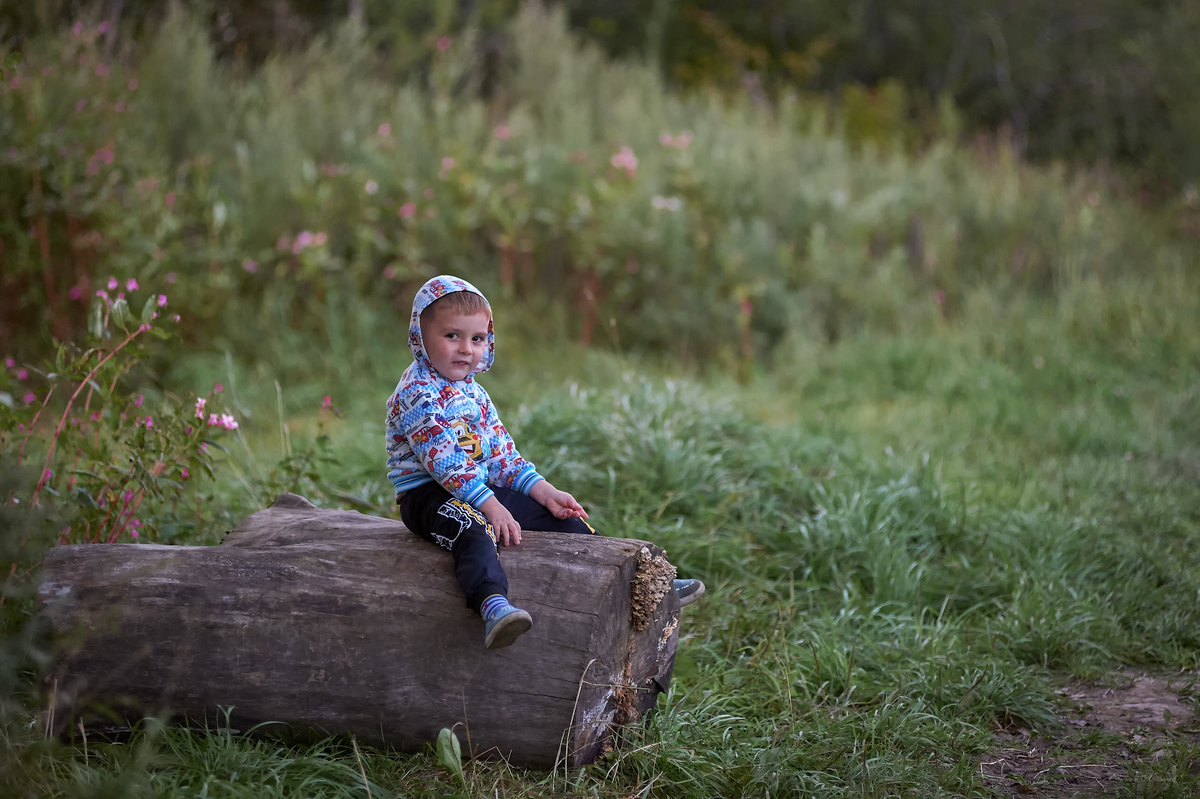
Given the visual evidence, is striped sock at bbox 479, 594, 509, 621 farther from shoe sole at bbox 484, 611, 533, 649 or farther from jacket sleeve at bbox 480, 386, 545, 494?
jacket sleeve at bbox 480, 386, 545, 494

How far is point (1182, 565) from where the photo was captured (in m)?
4.47

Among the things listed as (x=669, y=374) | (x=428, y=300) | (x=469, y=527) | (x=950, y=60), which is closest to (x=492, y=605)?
(x=469, y=527)

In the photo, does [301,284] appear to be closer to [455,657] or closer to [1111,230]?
[455,657]

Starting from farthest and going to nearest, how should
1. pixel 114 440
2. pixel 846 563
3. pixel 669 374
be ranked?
1. pixel 669 374
2. pixel 846 563
3. pixel 114 440

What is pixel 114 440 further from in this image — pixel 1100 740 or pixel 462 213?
pixel 462 213

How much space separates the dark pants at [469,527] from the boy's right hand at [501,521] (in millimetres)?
17

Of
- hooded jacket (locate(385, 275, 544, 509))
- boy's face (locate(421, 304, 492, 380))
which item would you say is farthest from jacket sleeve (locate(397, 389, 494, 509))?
boy's face (locate(421, 304, 492, 380))

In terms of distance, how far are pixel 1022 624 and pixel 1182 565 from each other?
3.50 ft

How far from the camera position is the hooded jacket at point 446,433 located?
9.49 feet

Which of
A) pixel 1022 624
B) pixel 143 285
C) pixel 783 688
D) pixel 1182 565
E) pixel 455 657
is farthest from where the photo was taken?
pixel 143 285

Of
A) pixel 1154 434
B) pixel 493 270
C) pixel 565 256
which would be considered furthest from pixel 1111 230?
pixel 493 270

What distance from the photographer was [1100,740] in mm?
3281

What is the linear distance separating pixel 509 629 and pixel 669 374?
15.6 feet

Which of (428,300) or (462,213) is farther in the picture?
(462,213)
